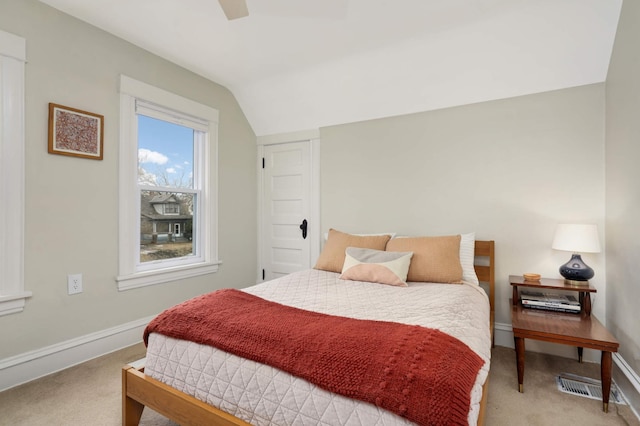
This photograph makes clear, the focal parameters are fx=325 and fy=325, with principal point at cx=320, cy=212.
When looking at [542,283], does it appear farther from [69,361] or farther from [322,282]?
[69,361]

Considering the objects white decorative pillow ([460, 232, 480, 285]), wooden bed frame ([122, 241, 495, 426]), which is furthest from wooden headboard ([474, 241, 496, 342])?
wooden bed frame ([122, 241, 495, 426])

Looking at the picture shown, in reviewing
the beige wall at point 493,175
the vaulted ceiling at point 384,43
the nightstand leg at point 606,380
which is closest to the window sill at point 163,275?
the beige wall at point 493,175

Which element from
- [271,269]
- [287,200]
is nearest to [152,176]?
[287,200]

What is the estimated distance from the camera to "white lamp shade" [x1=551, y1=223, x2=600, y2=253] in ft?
7.11

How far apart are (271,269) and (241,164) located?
1.29m

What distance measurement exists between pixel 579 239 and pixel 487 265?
694 mm

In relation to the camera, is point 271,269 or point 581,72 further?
point 271,269

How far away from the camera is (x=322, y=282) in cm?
236

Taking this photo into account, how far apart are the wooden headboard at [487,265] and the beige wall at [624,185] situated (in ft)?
2.38

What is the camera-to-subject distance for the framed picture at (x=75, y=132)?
219 centimetres

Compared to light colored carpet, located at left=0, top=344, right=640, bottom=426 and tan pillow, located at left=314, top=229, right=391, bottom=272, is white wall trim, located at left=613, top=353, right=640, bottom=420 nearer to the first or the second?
light colored carpet, located at left=0, top=344, right=640, bottom=426

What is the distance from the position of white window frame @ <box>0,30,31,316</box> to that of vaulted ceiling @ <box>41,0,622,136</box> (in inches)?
19.5

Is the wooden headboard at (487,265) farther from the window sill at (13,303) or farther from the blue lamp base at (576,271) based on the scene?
the window sill at (13,303)

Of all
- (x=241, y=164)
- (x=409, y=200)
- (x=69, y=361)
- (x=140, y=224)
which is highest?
(x=241, y=164)
